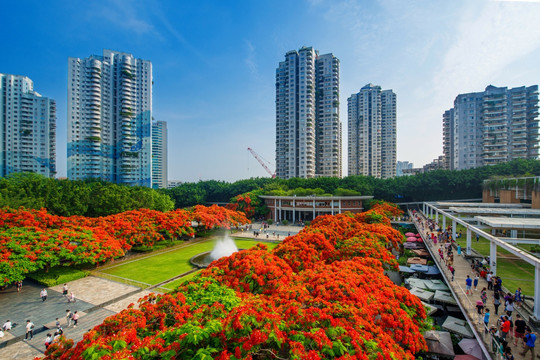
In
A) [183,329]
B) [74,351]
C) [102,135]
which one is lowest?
[74,351]

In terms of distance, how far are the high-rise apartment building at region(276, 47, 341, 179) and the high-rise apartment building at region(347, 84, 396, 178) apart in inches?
917

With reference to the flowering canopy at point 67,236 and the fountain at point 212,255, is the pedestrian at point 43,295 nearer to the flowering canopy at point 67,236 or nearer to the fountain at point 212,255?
the flowering canopy at point 67,236

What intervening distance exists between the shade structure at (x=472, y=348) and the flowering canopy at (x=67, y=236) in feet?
79.7

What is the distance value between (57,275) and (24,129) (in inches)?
3214

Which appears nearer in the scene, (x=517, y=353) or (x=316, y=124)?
(x=517, y=353)

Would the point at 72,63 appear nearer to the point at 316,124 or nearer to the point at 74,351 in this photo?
the point at 316,124

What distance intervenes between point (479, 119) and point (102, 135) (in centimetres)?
10443

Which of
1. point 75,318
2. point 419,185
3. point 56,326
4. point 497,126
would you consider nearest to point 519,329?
point 75,318

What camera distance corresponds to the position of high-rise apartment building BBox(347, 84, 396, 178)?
3802 inches

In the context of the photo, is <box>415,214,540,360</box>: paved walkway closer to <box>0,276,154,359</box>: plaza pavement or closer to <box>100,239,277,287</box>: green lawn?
<box>0,276,154,359</box>: plaza pavement

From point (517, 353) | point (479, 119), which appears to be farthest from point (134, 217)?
point (479, 119)

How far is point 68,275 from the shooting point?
69.3 ft

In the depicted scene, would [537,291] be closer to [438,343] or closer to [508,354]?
[508,354]

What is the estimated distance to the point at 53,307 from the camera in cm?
1692
